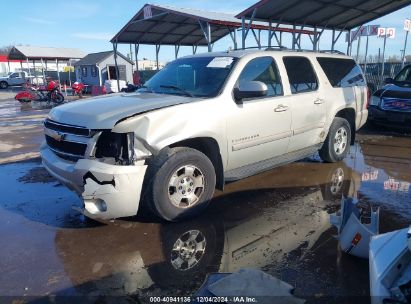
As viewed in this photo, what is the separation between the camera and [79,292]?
9.97 ft

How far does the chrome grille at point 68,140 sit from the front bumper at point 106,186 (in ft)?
0.52

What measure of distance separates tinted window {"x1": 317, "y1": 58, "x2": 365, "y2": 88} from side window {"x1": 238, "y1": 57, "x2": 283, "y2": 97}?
4.39 ft

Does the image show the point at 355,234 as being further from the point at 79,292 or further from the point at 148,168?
the point at 79,292

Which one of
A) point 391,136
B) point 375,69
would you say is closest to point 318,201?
point 391,136

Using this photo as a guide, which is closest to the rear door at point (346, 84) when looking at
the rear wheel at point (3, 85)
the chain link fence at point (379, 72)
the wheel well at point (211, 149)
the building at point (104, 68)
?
the wheel well at point (211, 149)

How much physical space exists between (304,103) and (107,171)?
3246mm

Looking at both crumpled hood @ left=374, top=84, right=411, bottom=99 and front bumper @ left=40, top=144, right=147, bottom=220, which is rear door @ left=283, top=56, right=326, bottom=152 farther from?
crumpled hood @ left=374, top=84, right=411, bottom=99

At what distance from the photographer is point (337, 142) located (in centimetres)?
669

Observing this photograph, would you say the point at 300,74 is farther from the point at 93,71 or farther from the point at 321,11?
the point at 93,71

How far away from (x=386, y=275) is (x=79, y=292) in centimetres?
230

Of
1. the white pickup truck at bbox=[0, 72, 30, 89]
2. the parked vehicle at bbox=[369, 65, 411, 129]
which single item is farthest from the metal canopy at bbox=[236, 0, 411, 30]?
the white pickup truck at bbox=[0, 72, 30, 89]

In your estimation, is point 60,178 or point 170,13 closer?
point 60,178

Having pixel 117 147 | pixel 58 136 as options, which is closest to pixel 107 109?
pixel 117 147

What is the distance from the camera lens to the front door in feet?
15.2
